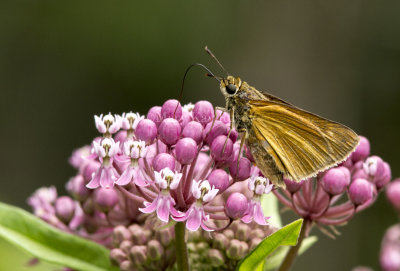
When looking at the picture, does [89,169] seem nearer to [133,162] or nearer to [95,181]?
[95,181]

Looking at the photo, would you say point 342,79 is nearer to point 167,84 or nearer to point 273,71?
point 273,71

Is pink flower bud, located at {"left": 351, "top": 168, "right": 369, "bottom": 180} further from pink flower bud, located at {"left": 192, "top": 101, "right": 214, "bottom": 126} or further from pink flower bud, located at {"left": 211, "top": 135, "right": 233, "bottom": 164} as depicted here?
pink flower bud, located at {"left": 192, "top": 101, "right": 214, "bottom": 126}

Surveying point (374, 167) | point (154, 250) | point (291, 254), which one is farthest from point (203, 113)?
point (374, 167)

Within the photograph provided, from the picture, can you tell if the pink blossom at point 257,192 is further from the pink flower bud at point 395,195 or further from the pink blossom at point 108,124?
the pink flower bud at point 395,195

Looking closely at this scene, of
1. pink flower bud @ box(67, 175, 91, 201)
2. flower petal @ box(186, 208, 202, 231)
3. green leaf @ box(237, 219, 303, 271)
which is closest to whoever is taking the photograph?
green leaf @ box(237, 219, 303, 271)

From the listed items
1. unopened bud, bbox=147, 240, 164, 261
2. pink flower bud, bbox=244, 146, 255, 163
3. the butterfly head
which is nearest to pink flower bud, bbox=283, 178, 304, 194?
pink flower bud, bbox=244, 146, 255, 163

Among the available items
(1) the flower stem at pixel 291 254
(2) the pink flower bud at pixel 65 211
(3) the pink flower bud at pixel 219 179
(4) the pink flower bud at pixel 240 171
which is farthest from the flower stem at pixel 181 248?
(2) the pink flower bud at pixel 65 211

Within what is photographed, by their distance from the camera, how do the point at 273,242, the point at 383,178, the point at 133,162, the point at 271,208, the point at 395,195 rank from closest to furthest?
1. the point at 273,242
2. the point at 133,162
3. the point at 383,178
4. the point at 271,208
5. the point at 395,195
